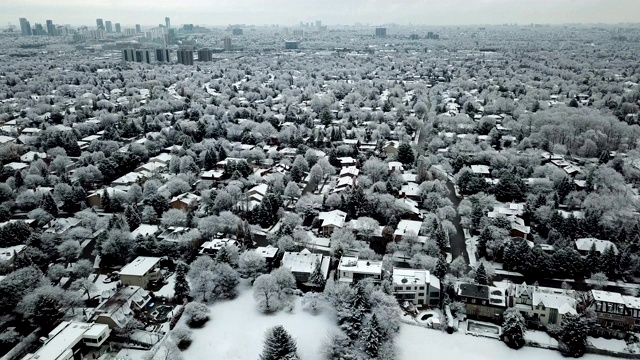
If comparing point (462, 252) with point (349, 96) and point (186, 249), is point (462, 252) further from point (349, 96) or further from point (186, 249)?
point (349, 96)

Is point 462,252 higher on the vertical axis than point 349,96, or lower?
lower

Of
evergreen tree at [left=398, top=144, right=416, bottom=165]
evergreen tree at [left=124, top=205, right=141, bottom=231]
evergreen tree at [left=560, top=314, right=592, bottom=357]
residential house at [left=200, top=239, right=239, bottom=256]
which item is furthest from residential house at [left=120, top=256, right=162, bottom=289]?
evergreen tree at [left=398, top=144, right=416, bottom=165]

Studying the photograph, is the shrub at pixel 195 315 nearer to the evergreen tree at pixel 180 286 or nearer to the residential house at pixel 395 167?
the evergreen tree at pixel 180 286

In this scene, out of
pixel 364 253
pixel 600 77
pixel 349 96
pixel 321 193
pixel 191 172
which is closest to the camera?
pixel 364 253

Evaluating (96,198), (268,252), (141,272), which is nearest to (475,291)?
(268,252)

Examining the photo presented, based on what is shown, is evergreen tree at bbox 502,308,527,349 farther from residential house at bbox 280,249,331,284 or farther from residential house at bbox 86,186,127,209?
residential house at bbox 86,186,127,209

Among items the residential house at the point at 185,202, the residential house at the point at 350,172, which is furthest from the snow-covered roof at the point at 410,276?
the residential house at the point at 185,202

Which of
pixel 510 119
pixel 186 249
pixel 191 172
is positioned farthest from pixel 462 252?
pixel 510 119
